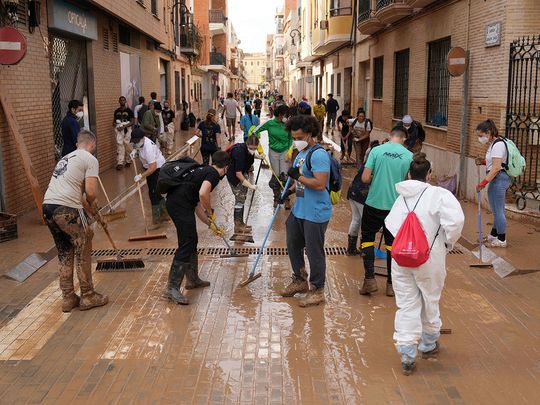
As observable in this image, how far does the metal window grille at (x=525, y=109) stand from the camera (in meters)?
9.71

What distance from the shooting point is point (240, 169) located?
870 cm

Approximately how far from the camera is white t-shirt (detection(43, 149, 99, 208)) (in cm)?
552

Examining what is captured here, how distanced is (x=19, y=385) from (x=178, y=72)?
29.3 metres

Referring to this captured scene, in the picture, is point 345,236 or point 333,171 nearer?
point 333,171

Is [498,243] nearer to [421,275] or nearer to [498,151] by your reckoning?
[498,151]

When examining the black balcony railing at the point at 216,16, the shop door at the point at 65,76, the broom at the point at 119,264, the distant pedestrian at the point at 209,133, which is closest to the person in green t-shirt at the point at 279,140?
the distant pedestrian at the point at 209,133

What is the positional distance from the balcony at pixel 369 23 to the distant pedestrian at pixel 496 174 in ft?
35.5

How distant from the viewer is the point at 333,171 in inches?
229

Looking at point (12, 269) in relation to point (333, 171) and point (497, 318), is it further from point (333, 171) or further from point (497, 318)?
point (497, 318)

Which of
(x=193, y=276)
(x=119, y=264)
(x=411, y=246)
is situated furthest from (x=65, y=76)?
(x=411, y=246)

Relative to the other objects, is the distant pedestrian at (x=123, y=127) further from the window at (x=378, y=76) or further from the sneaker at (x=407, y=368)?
the sneaker at (x=407, y=368)

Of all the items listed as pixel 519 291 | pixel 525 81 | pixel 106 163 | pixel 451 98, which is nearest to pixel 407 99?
pixel 451 98

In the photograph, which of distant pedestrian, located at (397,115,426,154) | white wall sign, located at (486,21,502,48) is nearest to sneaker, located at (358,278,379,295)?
distant pedestrian, located at (397,115,426,154)

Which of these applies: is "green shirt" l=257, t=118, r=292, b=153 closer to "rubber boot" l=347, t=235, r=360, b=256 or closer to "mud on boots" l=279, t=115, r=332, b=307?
"rubber boot" l=347, t=235, r=360, b=256
